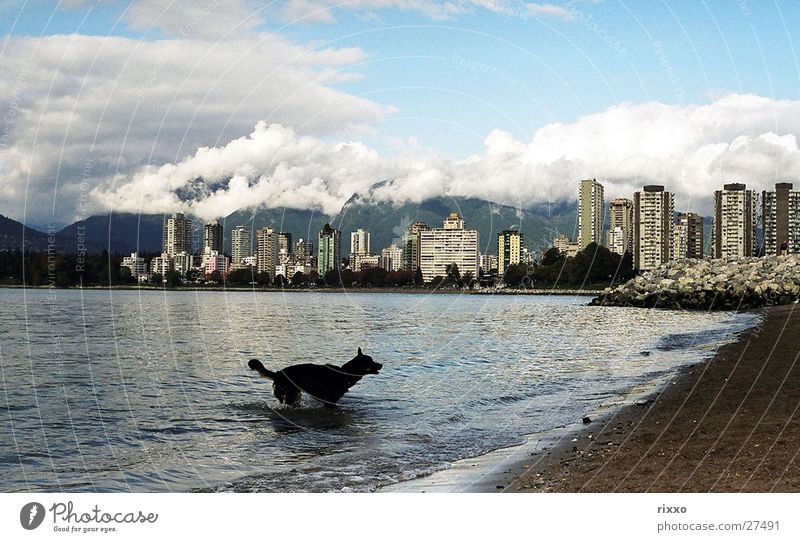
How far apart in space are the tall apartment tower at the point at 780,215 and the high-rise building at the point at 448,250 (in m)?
3.55

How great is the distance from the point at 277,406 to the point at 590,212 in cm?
501

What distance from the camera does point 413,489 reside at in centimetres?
593

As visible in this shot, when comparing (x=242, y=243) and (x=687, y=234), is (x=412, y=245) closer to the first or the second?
(x=242, y=243)

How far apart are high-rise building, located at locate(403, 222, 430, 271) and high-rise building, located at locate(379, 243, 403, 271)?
0.31 feet

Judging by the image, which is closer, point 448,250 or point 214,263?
point 214,263

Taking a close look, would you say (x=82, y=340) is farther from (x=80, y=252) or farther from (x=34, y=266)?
(x=80, y=252)

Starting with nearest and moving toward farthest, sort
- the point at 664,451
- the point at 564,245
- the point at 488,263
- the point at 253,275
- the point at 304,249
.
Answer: the point at 664,451 < the point at 304,249 < the point at 253,275 < the point at 488,263 < the point at 564,245

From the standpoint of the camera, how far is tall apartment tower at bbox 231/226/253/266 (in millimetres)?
8914

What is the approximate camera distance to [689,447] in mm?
6430

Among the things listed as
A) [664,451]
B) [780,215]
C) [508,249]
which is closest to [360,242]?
[508,249]

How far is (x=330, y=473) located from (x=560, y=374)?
939 cm

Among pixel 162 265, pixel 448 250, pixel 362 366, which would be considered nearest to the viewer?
pixel 162 265

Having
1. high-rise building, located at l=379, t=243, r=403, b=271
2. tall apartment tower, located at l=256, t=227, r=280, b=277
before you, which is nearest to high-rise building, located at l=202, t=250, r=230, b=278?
tall apartment tower, located at l=256, t=227, r=280, b=277

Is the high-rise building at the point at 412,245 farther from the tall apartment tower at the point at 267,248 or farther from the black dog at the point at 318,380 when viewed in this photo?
the tall apartment tower at the point at 267,248
